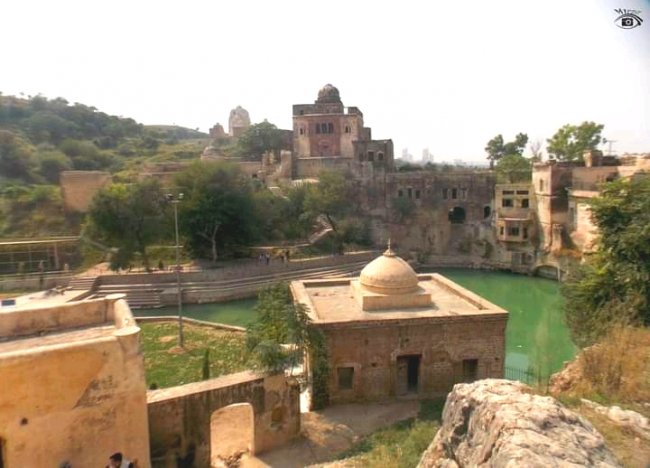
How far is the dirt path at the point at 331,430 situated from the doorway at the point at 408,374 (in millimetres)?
432

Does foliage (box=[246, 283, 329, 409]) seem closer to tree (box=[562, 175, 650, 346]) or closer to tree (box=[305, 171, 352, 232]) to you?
tree (box=[562, 175, 650, 346])

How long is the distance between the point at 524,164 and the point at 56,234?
3444 cm

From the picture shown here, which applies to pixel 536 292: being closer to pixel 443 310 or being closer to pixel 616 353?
pixel 443 310

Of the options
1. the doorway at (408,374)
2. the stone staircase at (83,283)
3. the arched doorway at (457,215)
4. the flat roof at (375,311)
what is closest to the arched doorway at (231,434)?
the flat roof at (375,311)

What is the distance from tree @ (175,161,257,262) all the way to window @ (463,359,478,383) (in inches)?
680

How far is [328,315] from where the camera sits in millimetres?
11070

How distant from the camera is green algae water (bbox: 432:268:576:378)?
50.5ft

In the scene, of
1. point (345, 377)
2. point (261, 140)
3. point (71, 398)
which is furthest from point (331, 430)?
point (261, 140)

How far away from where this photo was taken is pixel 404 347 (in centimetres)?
1066

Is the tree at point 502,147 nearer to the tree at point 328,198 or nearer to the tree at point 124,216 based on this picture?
the tree at point 328,198

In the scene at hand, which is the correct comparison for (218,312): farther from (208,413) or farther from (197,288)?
(208,413)

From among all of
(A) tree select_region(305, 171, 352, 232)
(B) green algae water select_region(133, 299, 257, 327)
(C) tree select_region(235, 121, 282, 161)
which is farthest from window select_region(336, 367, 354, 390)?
(C) tree select_region(235, 121, 282, 161)

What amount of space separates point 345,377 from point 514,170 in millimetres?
29908

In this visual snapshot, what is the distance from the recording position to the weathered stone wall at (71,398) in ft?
18.8
